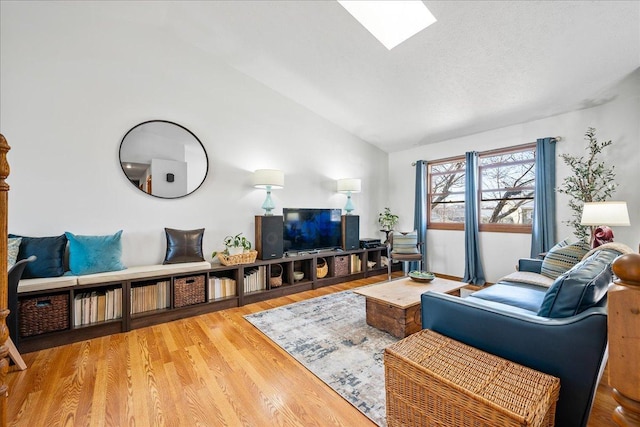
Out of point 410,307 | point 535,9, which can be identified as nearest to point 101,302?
point 410,307

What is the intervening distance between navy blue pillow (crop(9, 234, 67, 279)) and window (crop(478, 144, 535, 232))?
5.20 metres

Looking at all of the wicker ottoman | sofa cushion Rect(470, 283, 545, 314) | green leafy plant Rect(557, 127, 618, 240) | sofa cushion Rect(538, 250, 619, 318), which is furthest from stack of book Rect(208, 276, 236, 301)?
green leafy plant Rect(557, 127, 618, 240)

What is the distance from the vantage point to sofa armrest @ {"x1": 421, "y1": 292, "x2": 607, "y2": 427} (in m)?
1.10

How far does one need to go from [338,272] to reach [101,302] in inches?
115

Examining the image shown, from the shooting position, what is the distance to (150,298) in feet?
8.98

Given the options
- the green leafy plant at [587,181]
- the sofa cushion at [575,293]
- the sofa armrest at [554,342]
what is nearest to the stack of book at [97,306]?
the sofa armrest at [554,342]

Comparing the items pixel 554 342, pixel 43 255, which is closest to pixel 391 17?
pixel 554 342

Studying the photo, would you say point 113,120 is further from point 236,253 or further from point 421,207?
point 421,207

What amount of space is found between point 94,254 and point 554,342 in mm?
3459

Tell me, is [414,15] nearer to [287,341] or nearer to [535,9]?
[535,9]

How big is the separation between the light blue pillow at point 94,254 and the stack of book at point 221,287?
35.0 inches

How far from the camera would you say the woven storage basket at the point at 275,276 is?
360cm

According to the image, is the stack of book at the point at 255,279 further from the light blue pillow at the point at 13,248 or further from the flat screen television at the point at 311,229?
the light blue pillow at the point at 13,248

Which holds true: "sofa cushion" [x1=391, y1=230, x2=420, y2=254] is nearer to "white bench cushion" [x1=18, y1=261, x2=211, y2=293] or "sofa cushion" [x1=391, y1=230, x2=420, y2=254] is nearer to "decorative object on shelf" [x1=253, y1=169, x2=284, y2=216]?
"decorative object on shelf" [x1=253, y1=169, x2=284, y2=216]
